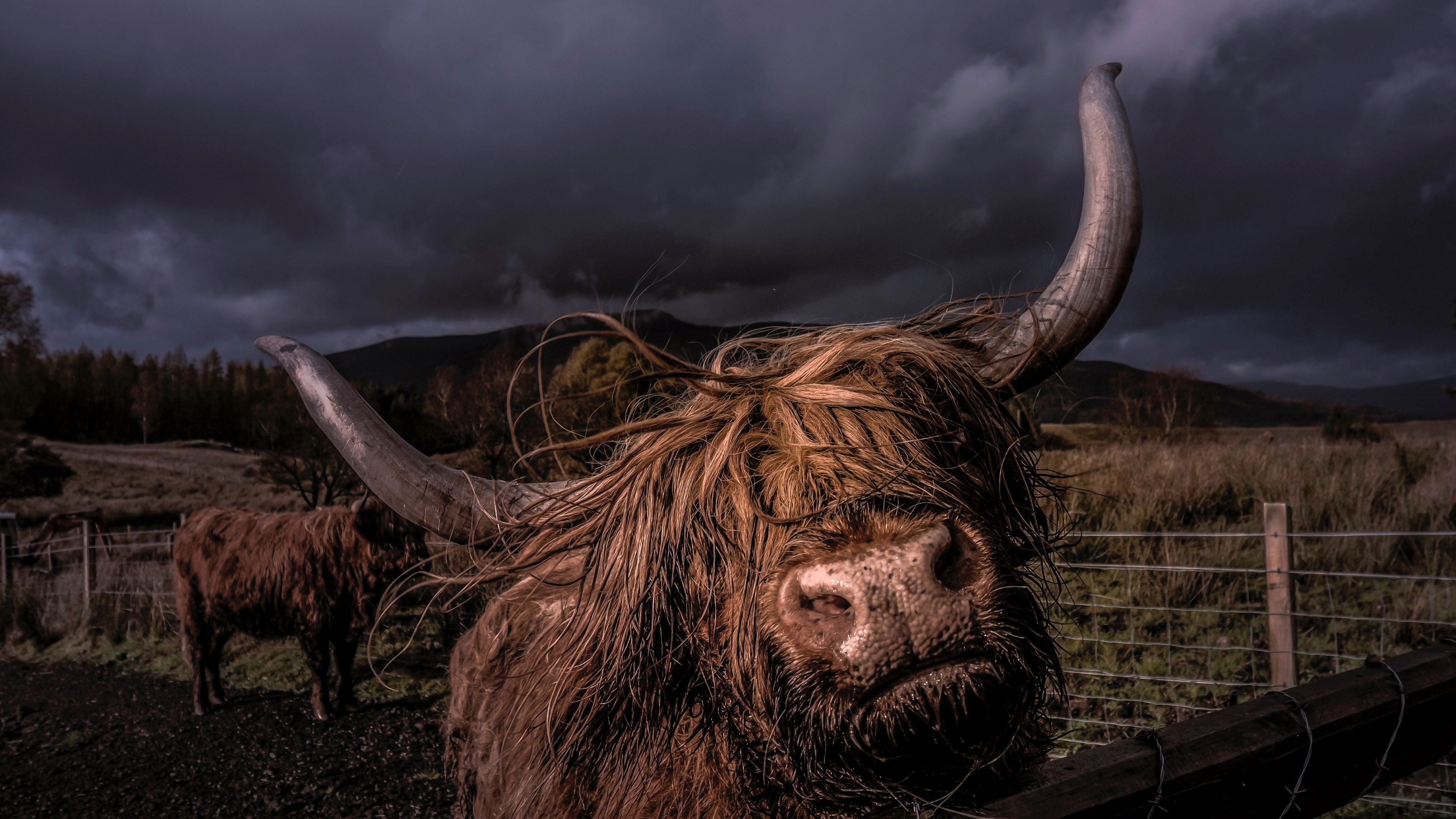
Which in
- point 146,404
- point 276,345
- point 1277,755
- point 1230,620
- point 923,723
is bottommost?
point 1230,620

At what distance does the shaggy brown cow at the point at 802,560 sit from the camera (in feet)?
3.11

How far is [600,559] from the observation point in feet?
4.35

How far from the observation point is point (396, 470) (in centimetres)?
147

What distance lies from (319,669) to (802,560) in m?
6.09

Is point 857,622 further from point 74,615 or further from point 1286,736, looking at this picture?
point 74,615

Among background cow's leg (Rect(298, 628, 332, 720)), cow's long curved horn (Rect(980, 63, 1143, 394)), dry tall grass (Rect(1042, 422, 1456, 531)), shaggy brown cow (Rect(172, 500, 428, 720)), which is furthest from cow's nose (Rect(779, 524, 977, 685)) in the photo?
dry tall grass (Rect(1042, 422, 1456, 531))

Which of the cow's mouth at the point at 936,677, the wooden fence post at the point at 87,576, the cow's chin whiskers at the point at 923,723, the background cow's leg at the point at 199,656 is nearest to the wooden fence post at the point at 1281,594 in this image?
the cow's chin whiskers at the point at 923,723

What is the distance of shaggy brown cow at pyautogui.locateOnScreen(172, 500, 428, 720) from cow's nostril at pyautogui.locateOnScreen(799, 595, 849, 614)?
5.12 meters

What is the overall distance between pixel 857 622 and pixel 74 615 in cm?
1307

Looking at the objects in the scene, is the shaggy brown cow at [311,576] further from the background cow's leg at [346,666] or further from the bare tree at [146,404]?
the bare tree at [146,404]

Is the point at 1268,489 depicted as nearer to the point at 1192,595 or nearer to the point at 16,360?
the point at 1192,595

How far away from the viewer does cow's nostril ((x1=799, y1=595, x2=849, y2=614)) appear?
973 mm

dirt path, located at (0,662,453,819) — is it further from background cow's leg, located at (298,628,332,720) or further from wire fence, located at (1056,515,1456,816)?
wire fence, located at (1056,515,1456,816)

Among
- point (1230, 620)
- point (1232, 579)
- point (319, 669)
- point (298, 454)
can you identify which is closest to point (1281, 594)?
point (1230, 620)
